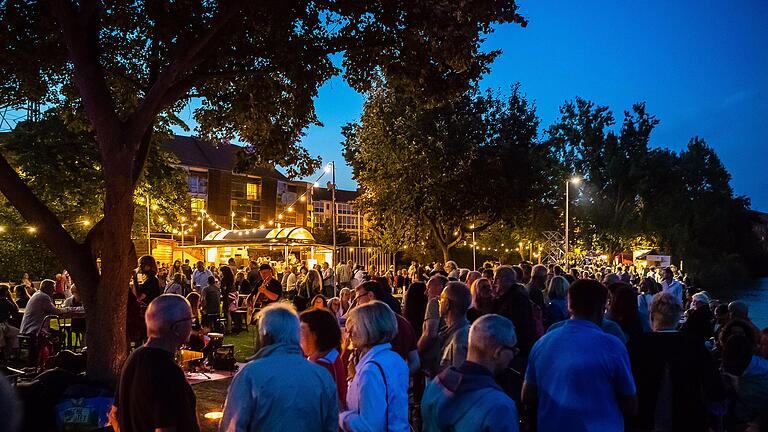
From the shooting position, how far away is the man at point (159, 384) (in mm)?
3234

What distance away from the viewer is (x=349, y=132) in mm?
32125

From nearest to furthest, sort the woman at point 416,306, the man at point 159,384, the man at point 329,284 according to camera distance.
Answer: the man at point 159,384
the woman at point 416,306
the man at point 329,284

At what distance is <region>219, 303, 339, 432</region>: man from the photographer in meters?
3.09

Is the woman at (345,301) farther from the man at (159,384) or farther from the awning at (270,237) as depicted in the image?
the awning at (270,237)

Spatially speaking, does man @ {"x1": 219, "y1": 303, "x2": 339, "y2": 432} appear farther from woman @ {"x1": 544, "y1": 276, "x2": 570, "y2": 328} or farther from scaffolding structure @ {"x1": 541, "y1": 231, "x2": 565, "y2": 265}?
scaffolding structure @ {"x1": 541, "y1": 231, "x2": 565, "y2": 265}

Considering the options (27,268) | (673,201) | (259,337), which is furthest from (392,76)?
(673,201)

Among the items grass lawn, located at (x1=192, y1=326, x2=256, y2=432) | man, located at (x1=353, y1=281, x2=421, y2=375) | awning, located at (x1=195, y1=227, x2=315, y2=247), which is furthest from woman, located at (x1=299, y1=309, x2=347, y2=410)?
awning, located at (x1=195, y1=227, x2=315, y2=247)

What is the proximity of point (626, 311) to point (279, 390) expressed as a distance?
3.09 m

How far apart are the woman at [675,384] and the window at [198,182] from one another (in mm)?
54146

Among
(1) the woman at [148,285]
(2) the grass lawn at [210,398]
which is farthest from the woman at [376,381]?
(1) the woman at [148,285]

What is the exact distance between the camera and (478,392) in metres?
3.10

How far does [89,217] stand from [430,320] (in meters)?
26.9

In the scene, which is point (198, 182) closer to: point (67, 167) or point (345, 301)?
point (67, 167)

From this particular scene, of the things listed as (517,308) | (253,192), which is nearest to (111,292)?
(517,308)
